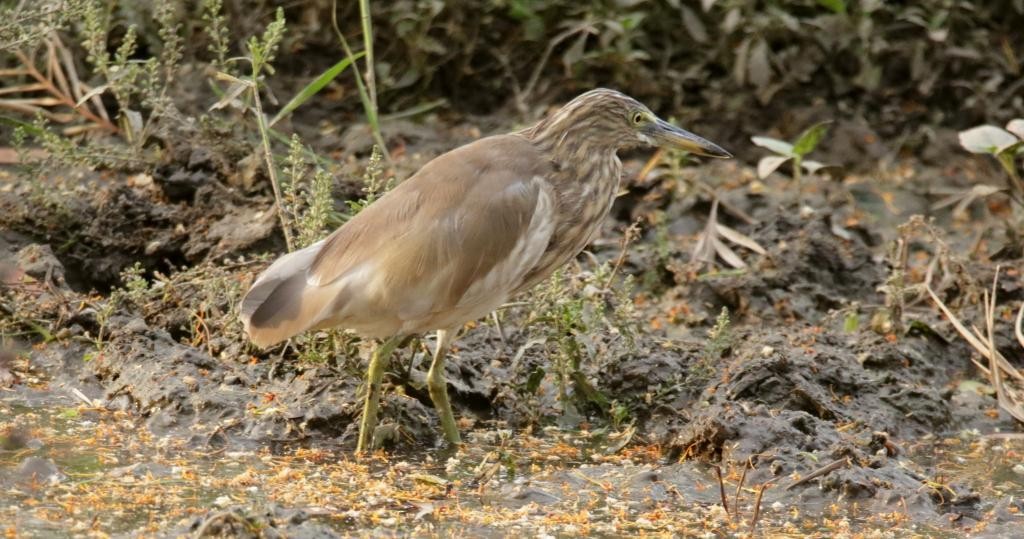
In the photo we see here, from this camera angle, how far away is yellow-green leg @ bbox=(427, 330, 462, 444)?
531cm

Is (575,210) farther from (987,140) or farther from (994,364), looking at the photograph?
(987,140)

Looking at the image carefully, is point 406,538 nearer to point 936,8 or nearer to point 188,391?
point 188,391

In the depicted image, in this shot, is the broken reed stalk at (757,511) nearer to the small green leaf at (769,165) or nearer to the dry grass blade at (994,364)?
the dry grass blade at (994,364)

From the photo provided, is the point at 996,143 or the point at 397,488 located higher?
the point at 397,488

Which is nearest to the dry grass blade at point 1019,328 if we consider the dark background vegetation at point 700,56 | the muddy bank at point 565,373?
the muddy bank at point 565,373

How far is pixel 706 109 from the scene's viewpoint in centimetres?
860

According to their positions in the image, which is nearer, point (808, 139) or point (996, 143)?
point (996, 143)

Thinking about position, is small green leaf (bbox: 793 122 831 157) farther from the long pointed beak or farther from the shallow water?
the shallow water

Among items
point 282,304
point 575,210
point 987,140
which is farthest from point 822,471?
point 987,140

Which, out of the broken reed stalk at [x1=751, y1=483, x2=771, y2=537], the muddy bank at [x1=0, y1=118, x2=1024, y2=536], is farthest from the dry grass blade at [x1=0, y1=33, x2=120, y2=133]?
the broken reed stalk at [x1=751, y1=483, x2=771, y2=537]

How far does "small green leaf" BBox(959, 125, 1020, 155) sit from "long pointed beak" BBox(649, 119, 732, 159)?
5.05 feet

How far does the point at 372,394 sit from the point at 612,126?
4.52ft

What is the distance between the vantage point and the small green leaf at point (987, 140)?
6773 mm

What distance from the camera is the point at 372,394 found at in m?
5.11
